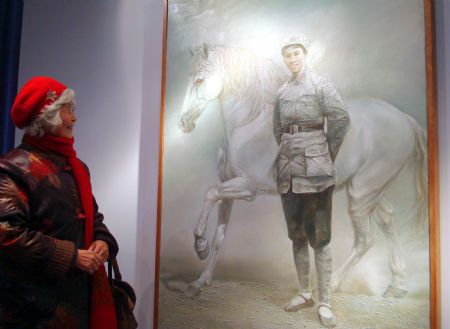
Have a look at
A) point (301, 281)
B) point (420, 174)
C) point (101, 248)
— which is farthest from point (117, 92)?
point (420, 174)

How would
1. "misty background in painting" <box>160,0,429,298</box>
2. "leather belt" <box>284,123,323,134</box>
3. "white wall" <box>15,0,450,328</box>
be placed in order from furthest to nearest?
"white wall" <box>15,0,450,328</box>, "leather belt" <box>284,123,323,134</box>, "misty background in painting" <box>160,0,429,298</box>

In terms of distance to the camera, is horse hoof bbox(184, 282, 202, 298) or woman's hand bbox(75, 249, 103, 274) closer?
woman's hand bbox(75, 249, 103, 274)

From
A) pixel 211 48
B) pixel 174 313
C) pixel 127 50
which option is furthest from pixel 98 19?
pixel 174 313

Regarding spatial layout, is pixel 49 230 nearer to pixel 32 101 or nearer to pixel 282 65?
pixel 32 101

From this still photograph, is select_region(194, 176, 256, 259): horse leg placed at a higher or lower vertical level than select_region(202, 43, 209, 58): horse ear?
lower

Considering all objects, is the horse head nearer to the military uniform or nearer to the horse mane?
the horse mane

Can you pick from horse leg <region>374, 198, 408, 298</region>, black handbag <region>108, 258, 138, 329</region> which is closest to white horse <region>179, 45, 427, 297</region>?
horse leg <region>374, 198, 408, 298</region>

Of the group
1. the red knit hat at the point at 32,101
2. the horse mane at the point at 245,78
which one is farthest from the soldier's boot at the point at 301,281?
the red knit hat at the point at 32,101

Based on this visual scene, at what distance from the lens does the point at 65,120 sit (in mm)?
1398

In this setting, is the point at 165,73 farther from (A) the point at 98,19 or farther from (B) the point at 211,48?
(A) the point at 98,19

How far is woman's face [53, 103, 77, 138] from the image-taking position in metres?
1.38

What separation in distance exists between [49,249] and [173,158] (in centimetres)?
75

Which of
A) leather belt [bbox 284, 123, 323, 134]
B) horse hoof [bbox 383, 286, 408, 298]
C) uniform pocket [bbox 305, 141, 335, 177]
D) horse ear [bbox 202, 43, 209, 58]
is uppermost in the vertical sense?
horse ear [bbox 202, 43, 209, 58]

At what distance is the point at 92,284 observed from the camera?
4.55 ft
